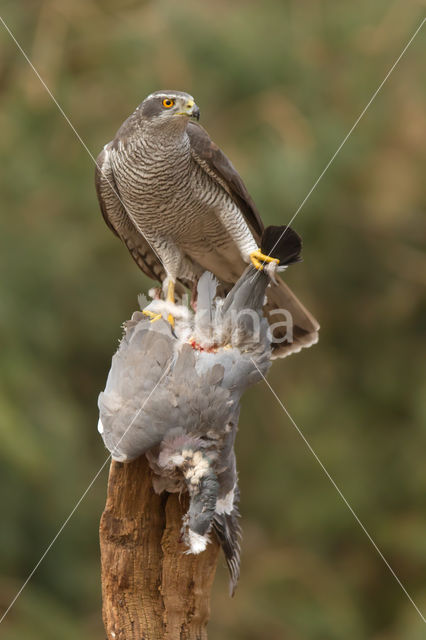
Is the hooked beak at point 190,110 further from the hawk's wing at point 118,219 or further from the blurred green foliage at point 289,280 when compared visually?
the blurred green foliage at point 289,280

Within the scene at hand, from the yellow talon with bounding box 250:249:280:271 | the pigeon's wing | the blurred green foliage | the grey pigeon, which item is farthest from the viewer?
the blurred green foliage

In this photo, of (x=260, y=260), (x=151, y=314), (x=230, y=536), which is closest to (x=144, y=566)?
(x=230, y=536)

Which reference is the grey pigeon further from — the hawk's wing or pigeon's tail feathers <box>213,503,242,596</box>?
the hawk's wing

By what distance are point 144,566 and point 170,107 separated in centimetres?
141

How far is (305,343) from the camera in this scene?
2.98m

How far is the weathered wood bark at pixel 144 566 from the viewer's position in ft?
7.41

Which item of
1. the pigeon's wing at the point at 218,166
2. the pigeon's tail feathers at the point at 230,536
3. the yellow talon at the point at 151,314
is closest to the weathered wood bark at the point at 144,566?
the pigeon's tail feathers at the point at 230,536

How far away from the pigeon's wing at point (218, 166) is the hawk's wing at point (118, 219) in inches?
12.1

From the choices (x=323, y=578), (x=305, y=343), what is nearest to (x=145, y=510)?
(x=305, y=343)

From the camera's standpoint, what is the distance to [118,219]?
3148 millimetres

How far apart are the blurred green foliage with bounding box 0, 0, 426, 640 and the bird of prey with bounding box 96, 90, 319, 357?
1.99 metres

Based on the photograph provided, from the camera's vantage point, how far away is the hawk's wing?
118 inches

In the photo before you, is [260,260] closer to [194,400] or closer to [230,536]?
[194,400]

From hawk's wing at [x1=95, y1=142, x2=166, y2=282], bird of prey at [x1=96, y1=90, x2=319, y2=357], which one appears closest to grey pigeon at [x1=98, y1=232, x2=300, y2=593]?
bird of prey at [x1=96, y1=90, x2=319, y2=357]
